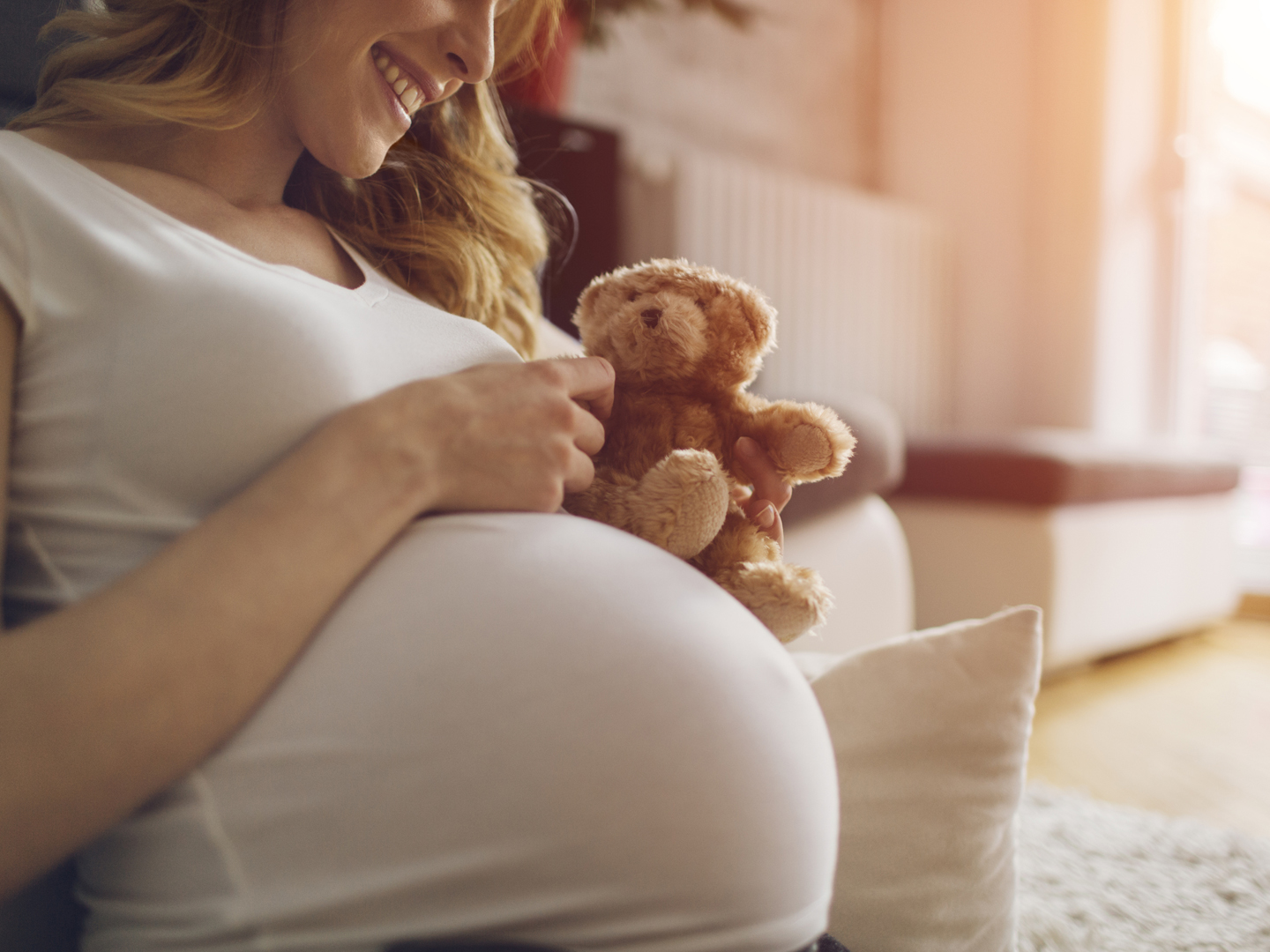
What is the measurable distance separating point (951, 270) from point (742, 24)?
1190 millimetres

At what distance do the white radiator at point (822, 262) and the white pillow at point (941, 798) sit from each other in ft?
4.88

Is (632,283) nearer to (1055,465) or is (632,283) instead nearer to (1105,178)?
(1055,465)

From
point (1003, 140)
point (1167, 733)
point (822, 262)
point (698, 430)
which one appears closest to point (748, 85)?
point (822, 262)

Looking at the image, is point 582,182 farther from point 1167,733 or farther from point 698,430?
point 1167,733

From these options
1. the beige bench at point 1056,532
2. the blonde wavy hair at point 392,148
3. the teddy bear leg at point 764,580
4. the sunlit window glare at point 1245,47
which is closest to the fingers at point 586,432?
the teddy bear leg at point 764,580

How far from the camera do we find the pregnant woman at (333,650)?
0.37 m

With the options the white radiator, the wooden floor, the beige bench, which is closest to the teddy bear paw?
the wooden floor

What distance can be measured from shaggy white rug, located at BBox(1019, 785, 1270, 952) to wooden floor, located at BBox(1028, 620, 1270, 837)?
18 centimetres

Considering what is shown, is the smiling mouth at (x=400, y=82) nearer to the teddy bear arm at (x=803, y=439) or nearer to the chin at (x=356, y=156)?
the chin at (x=356, y=156)

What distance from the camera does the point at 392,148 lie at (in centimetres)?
78

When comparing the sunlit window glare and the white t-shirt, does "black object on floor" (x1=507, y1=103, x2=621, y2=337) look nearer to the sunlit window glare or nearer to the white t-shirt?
the white t-shirt

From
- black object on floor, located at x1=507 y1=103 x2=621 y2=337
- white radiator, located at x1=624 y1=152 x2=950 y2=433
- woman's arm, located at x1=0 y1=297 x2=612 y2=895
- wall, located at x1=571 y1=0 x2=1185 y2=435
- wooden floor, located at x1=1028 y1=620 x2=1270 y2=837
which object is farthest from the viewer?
wall, located at x1=571 y1=0 x2=1185 y2=435

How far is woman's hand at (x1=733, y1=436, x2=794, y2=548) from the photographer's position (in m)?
0.59

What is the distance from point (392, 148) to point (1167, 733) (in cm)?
166
